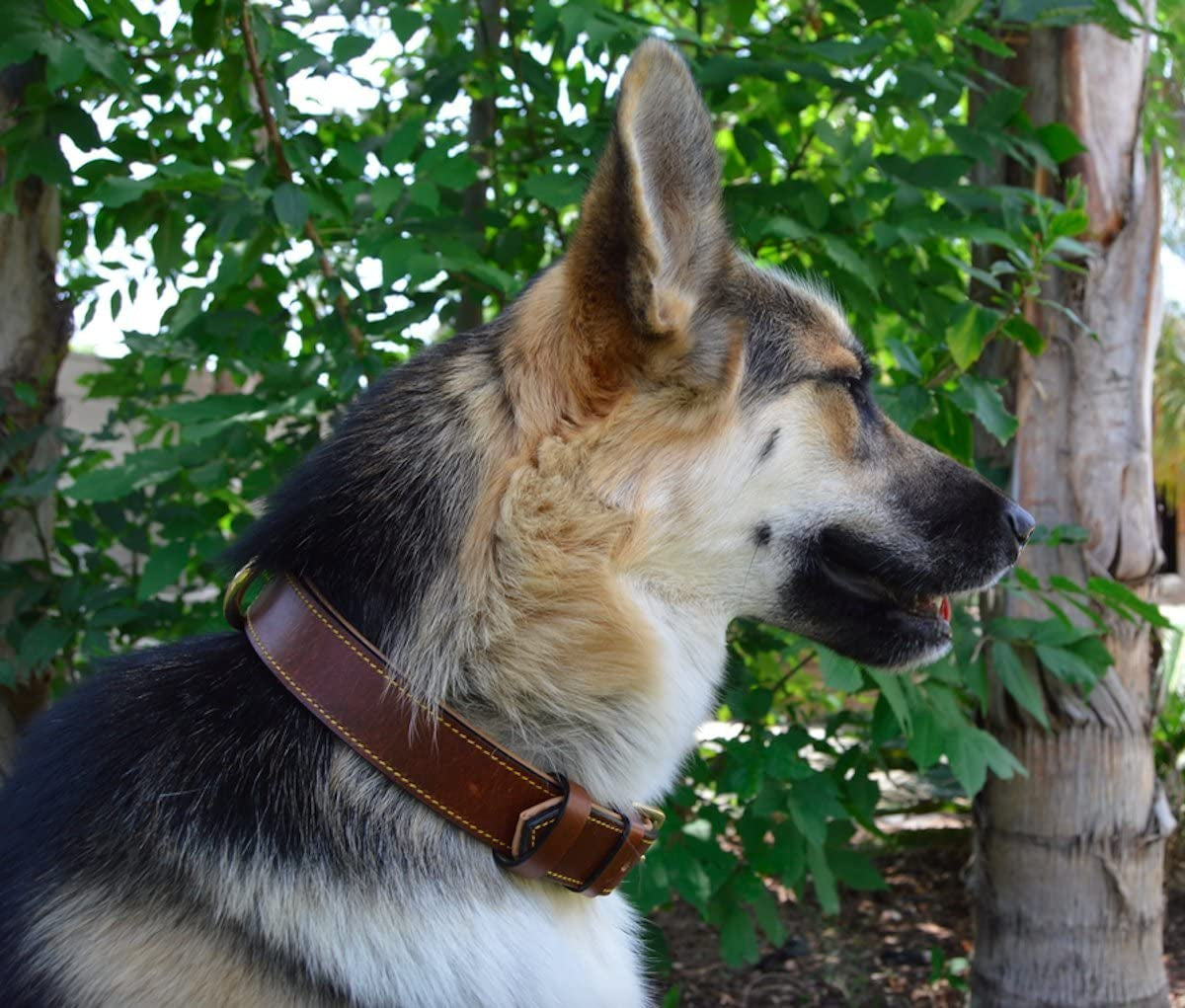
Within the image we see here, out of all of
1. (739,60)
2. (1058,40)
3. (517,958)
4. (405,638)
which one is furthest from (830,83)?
(517,958)

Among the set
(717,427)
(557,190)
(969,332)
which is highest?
(557,190)

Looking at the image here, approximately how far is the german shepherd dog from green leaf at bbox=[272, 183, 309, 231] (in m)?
0.67

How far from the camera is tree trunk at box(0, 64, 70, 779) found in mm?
3377

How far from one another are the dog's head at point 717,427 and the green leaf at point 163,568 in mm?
1401

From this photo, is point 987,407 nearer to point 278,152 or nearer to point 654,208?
point 654,208

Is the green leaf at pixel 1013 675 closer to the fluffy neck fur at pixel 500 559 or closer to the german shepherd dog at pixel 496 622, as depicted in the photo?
the german shepherd dog at pixel 496 622

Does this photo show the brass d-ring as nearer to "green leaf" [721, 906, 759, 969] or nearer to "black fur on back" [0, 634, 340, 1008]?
"black fur on back" [0, 634, 340, 1008]

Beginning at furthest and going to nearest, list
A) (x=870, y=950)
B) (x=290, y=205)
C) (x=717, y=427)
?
(x=870, y=950)
(x=290, y=205)
(x=717, y=427)

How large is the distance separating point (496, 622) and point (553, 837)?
0.34 metres

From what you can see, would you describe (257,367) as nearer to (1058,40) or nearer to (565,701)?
(565,701)

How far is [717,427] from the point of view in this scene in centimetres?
203

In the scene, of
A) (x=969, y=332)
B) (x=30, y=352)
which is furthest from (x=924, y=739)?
(x=30, y=352)

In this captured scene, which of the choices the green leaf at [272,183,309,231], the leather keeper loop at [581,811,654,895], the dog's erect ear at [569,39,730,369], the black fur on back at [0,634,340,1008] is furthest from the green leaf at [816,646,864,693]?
the green leaf at [272,183,309,231]

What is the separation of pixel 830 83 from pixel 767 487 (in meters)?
1.30
